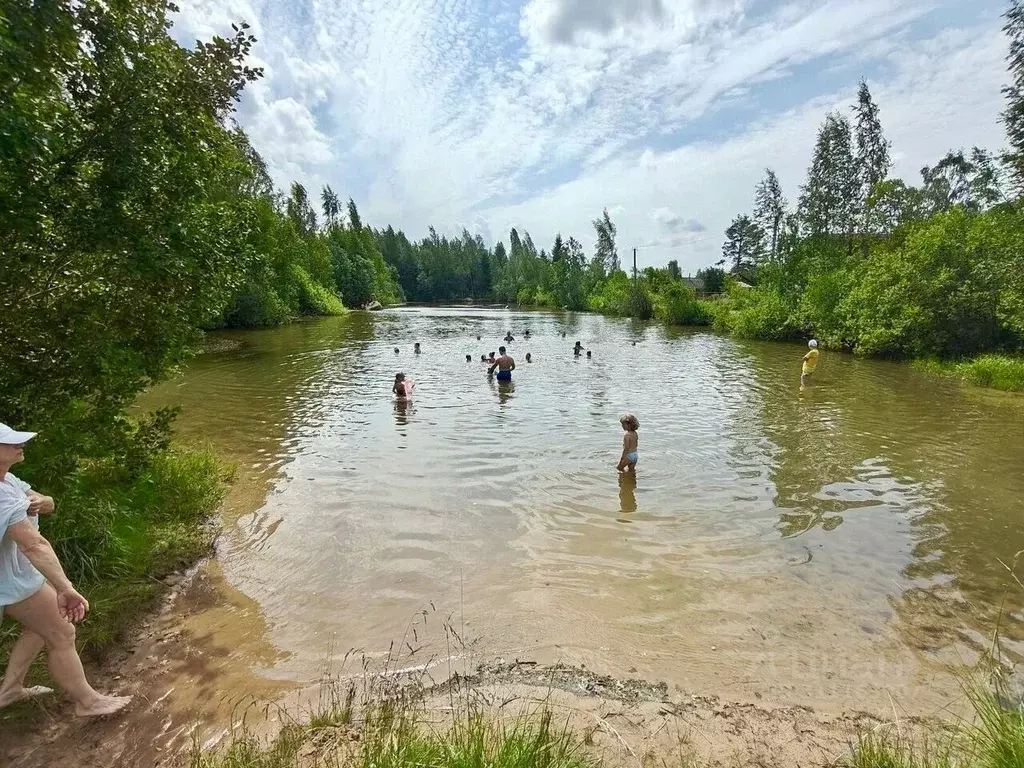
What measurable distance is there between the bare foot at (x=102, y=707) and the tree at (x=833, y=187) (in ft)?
158

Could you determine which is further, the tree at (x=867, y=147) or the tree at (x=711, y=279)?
the tree at (x=711, y=279)

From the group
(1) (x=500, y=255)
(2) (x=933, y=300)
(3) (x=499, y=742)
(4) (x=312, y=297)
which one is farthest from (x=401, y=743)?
(1) (x=500, y=255)

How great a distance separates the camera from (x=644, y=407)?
16672 millimetres

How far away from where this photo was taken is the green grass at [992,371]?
1942 centimetres

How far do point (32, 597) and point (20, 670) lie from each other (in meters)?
0.69

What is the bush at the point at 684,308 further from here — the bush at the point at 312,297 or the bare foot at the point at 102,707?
the bare foot at the point at 102,707

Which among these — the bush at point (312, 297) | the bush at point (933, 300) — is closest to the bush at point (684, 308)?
the bush at point (933, 300)

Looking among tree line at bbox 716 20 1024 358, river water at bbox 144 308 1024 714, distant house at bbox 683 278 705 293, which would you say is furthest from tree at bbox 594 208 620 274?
river water at bbox 144 308 1024 714

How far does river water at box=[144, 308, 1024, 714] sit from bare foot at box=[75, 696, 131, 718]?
3.31ft

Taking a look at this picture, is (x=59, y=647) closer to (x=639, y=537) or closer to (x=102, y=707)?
(x=102, y=707)

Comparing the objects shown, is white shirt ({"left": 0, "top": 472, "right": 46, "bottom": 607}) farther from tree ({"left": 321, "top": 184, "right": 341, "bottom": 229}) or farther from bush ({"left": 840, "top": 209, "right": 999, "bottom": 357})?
tree ({"left": 321, "top": 184, "right": 341, "bottom": 229})

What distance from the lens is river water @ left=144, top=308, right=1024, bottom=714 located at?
533 centimetres

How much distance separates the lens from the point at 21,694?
394cm

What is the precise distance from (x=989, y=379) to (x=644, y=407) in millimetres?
14634
